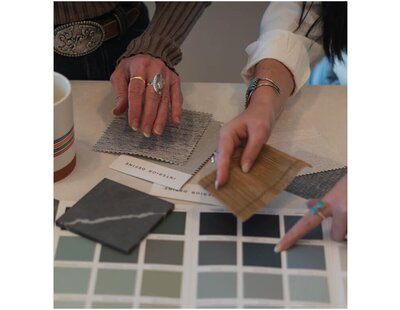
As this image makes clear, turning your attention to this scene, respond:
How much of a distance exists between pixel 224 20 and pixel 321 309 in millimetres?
1631

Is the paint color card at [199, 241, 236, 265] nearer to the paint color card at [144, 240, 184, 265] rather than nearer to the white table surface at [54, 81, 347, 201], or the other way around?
the paint color card at [144, 240, 184, 265]

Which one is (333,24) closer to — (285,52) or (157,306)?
(285,52)

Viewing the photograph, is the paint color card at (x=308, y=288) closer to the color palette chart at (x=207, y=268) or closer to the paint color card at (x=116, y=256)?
the color palette chart at (x=207, y=268)

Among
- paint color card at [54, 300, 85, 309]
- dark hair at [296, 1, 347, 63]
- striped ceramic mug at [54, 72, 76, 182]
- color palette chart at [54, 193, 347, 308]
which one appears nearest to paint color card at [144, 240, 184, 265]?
color palette chart at [54, 193, 347, 308]

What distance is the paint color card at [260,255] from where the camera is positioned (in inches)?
28.2

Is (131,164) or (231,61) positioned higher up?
(131,164)

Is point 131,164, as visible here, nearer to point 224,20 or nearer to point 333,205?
point 333,205

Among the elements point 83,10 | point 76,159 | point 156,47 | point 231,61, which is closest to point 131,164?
point 76,159

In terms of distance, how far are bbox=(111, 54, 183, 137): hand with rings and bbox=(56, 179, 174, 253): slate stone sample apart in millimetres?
140

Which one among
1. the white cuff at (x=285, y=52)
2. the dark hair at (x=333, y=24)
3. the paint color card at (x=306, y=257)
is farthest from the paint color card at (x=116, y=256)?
the dark hair at (x=333, y=24)

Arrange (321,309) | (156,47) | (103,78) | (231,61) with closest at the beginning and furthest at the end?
(321,309)
(156,47)
(103,78)
(231,61)

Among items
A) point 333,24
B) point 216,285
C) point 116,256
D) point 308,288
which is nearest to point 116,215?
point 116,256

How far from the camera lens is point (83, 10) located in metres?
1.05

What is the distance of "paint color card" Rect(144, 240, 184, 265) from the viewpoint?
0.72m
